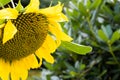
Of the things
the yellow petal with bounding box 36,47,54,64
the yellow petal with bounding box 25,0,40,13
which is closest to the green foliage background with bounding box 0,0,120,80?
the yellow petal with bounding box 36,47,54,64

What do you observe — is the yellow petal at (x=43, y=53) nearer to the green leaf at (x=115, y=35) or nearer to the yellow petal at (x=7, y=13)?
the yellow petal at (x=7, y=13)

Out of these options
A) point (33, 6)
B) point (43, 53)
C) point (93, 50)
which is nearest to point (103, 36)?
point (93, 50)

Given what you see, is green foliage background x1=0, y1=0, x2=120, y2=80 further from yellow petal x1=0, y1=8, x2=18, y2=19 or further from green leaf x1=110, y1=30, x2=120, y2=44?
yellow petal x1=0, y1=8, x2=18, y2=19

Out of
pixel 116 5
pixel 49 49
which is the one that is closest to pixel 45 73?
pixel 116 5

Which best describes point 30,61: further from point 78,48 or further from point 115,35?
point 115,35

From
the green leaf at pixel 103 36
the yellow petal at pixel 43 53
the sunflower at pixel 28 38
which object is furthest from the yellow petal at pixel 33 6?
the green leaf at pixel 103 36

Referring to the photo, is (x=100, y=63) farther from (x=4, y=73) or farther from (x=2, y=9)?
(x=2, y=9)
